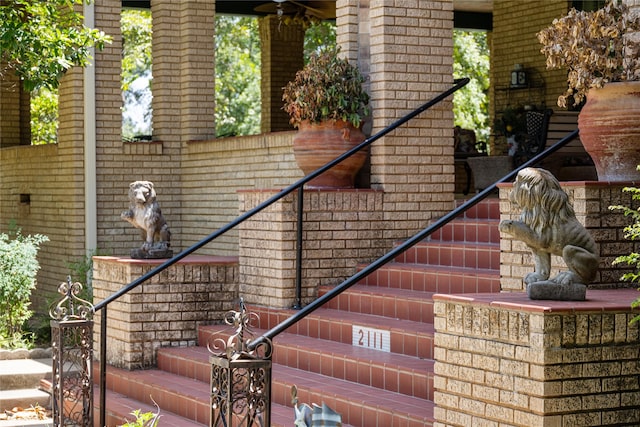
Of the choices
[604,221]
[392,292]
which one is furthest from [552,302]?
[392,292]

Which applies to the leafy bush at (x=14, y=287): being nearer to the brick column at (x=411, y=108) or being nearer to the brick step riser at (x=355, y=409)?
the brick column at (x=411, y=108)

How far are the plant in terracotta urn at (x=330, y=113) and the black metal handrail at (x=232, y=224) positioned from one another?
0.73 ft

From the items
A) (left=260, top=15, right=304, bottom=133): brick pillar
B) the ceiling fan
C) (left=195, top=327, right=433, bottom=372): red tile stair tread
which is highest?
the ceiling fan

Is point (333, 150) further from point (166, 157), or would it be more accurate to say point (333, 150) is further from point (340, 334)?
point (166, 157)

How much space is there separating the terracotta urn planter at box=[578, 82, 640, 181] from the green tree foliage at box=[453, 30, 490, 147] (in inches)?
914

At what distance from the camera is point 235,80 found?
37375 millimetres

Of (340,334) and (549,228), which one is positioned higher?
(549,228)

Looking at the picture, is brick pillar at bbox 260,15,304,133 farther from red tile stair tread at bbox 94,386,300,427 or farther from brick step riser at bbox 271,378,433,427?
brick step riser at bbox 271,378,433,427

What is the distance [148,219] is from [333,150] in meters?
1.75

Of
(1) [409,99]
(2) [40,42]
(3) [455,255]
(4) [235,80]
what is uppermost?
(4) [235,80]

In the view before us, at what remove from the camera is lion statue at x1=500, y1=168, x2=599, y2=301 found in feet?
19.2

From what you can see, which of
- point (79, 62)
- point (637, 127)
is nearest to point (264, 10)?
point (79, 62)

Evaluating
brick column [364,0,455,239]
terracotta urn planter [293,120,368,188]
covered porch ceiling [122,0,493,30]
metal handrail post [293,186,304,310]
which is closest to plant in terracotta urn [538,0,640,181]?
metal handrail post [293,186,304,310]

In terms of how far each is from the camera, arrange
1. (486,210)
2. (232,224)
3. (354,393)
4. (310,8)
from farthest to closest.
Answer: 1. (310,8)
2. (486,210)
3. (232,224)
4. (354,393)
